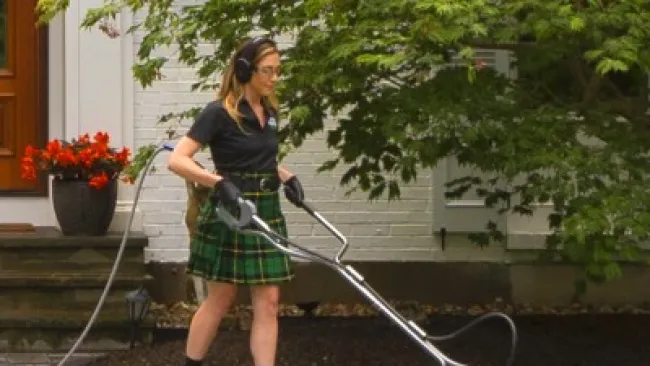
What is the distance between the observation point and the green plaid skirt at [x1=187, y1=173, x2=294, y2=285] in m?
5.91

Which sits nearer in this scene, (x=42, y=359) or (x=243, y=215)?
(x=243, y=215)

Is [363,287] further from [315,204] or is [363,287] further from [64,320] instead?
[315,204]

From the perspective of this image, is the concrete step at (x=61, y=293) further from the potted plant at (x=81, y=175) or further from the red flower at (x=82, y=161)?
the red flower at (x=82, y=161)

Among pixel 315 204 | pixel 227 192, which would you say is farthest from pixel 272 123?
pixel 315 204

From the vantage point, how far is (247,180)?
233 inches

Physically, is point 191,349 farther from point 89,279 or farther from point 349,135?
point 89,279

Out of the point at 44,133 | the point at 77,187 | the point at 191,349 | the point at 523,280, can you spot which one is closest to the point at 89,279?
the point at 77,187

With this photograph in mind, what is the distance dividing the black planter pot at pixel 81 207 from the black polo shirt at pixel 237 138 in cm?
251

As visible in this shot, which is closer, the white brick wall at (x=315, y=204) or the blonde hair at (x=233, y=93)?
the blonde hair at (x=233, y=93)

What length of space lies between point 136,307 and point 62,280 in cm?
64

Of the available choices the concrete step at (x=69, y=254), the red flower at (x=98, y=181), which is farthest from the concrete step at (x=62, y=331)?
the red flower at (x=98, y=181)

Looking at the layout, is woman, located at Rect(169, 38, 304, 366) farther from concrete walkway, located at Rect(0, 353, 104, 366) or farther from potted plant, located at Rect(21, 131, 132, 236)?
potted plant, located at Rect(21, 131, 132, 236)

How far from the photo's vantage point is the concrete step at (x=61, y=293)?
798 cm

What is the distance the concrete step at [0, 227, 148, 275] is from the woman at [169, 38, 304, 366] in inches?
87.1
